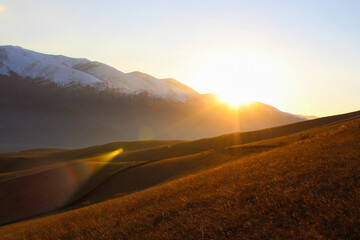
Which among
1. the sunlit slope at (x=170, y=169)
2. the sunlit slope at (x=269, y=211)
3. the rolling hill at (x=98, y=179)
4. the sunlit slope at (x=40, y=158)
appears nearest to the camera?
the sunlit slope at (x=269, y=211)

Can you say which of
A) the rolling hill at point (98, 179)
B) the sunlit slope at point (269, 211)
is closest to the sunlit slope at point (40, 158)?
the rolling hill at point (98, 179)

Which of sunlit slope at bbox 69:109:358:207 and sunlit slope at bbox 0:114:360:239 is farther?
sunlit slope at bbox 69:109:358:207

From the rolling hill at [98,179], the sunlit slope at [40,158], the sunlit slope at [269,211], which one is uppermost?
the sunlit slope at [269,211]

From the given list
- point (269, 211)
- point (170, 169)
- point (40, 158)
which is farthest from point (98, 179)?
point (40, 158)

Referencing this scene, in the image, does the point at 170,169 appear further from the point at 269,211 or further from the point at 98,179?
the point at 269,211

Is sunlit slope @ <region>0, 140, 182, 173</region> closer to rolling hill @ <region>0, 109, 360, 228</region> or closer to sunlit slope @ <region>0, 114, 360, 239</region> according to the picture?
rolling hill @ <region>0, 109, 360, 228</region>

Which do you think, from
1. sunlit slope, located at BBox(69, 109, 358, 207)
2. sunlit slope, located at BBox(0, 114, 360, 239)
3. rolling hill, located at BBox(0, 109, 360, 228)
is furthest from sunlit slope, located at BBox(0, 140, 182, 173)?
sunlit slope, located at BBox(0, 114, 360, 239)

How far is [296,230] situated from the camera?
5.20 m

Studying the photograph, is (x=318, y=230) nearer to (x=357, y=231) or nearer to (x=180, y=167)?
(x=357, y=231)

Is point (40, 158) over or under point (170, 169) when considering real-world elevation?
under

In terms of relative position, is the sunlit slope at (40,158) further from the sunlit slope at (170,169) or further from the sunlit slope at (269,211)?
the sunlit slope at (269,211)

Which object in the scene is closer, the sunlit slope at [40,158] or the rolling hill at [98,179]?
the rolling hill at [98,179]

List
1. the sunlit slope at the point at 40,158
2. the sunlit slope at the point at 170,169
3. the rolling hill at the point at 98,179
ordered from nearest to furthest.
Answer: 1. the sunlit slope at the point at 170,169
2. the rolling hill at the point at 98,179
3. the sunlit slope at the point at 40,158

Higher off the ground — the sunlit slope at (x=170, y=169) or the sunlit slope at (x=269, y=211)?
the sunlit slope at (x=269, y=211)
